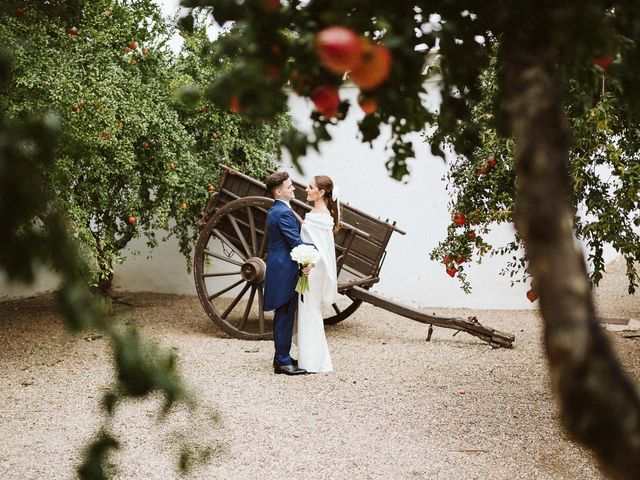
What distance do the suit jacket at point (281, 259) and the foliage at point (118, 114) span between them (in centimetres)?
125

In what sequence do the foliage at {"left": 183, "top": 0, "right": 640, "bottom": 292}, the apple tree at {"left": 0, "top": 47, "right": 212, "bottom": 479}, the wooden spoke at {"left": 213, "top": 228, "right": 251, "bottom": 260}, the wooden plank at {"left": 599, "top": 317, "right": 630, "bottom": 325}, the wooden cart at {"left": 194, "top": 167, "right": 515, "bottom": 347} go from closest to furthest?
1. the apple tree at {"left": 0, "top": 47, "right": 212, "bottom": 479}
2. the foliage at {"left": 183, "top": 0, "right": 640, "bottom": 292}
3. the wooden cart at {"left": 194, "top": 167, "right": 515, "bottom": 347}
4. the wooden spoke at {"left": 213, "top": 228, "right": 251, "bottom": 260}
5. the wooden plank at {"left": 599, "top": 317, "right": 630, "bottom": 325}

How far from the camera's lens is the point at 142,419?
13.5 feet

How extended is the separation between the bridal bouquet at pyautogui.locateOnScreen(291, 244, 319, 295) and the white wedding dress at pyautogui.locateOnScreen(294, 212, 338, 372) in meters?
0.12

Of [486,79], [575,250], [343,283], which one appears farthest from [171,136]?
[575,250]

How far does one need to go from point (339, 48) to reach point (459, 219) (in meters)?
4.29

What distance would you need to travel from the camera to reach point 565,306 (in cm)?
77

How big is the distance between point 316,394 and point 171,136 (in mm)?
2886

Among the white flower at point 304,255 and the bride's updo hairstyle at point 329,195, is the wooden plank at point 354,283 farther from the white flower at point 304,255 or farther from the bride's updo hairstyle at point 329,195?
the white flower at point 304,255

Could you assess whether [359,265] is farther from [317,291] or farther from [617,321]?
[617,321]

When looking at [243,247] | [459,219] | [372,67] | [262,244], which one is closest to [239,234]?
[243,247]

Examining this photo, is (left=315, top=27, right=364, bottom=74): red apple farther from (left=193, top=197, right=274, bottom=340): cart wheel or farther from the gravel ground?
(left=193, top=197, right=274, bottom=340): cart wheel

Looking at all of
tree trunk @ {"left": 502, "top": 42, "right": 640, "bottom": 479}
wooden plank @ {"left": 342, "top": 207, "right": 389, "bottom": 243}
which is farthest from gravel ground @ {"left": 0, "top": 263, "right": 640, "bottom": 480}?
tree trunk @ {"left": 502, "top": 42, "right": 640, "bottom": 479}

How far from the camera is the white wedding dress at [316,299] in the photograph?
522 cm

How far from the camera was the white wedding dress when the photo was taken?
5.22 meters
